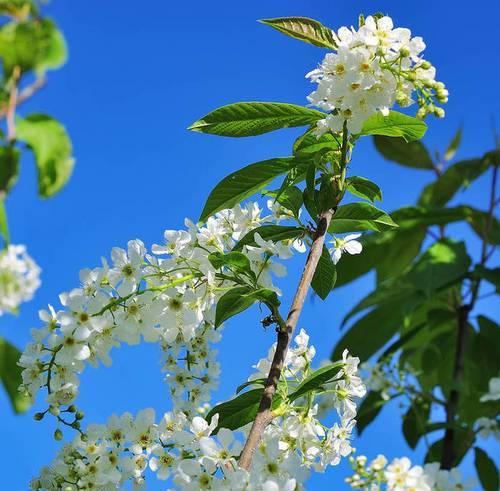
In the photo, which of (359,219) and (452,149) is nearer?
(359,219)

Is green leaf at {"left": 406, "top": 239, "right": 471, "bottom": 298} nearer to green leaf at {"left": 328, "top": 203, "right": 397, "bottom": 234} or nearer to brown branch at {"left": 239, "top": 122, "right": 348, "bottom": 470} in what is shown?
green leaf at {"left": 328, "top": 203, "right": 397, "bottom": 234}

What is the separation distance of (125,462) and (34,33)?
0.93 metres

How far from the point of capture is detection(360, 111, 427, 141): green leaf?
4.20 feet

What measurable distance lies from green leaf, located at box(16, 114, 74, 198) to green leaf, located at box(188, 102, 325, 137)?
0.61 meters

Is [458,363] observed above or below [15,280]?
above

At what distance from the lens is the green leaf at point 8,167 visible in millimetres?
647

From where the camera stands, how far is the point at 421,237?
374 centimetres

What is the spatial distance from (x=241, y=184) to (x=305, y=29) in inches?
12.2

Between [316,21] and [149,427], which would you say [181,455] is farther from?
[316,21]

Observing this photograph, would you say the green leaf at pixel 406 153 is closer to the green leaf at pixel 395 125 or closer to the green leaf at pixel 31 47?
the green leaf at pixel 395 125

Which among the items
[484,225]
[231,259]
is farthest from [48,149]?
[484,225]

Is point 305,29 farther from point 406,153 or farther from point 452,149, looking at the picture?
point 452,149

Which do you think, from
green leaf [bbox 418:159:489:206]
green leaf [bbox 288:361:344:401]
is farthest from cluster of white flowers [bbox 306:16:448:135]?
green leaf [bbox 418:159:489:206]

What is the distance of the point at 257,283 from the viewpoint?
1.27 m
